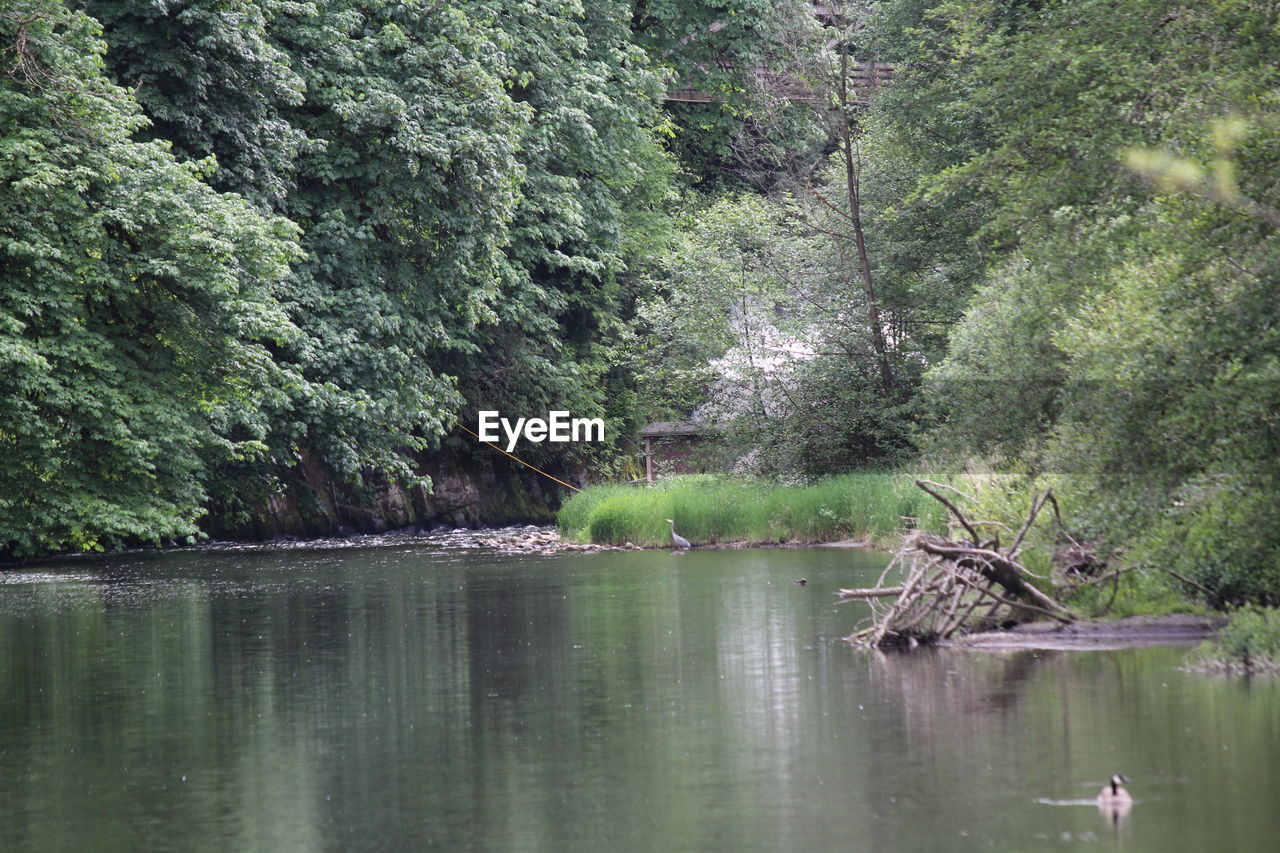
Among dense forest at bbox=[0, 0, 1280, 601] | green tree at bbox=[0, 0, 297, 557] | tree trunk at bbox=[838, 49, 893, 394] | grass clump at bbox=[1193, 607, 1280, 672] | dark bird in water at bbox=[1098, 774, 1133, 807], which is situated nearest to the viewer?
dark bird in water at bbox=[1098, 774, 1133, 807]

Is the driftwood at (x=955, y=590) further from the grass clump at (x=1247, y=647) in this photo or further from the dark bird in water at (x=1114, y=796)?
the dark bird in water at (x=1114, y=796)

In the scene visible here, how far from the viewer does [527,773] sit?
998cm

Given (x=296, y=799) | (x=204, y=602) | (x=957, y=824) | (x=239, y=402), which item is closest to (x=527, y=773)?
(x=296, y=799)

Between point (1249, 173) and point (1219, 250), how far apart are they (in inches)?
24.3

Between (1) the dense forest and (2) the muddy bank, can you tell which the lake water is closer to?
(2) the muddy bank

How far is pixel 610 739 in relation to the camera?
11000 mm

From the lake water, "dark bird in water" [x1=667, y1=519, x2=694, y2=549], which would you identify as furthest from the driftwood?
"dark bird in water" [x1=667, y1=519, x2=694, y2=549]

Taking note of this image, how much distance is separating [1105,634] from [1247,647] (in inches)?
93.4

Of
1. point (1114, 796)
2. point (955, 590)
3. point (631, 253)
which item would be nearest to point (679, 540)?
point (631, 253)

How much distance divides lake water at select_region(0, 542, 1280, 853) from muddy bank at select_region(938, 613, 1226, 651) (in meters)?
0.46

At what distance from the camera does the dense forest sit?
14.1m

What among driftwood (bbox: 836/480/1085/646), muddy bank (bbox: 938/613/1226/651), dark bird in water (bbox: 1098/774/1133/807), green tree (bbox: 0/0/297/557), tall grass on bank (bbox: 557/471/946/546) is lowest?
dark bird in water (bbox: 1098/774/1133/807)

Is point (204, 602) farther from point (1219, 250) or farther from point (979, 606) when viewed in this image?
point (1219, 250)

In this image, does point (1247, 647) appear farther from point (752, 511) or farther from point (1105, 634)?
point (752, 511)
